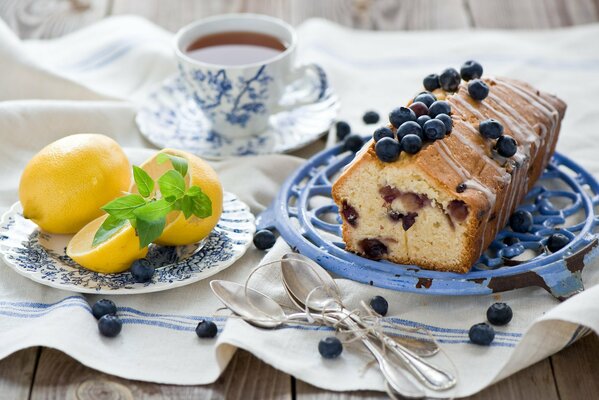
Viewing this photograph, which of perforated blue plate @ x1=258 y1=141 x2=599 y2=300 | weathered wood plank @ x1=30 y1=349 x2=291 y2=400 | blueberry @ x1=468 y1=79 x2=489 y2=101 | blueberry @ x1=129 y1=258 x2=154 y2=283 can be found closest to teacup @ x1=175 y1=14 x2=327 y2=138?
perforated blue plate @ x1=258 y1=141 x2=599 y2=300

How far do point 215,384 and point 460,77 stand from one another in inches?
60.9

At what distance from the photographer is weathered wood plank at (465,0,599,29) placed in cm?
491

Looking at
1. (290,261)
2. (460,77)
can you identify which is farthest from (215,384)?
(460,77)

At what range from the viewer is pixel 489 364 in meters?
2.48

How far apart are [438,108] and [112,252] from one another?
3.88 feet

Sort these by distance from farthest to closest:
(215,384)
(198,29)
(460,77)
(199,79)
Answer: (198,29) < (199,79) < (460,77) < (215,384)

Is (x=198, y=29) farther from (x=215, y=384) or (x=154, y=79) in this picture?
(x=215, y=384)

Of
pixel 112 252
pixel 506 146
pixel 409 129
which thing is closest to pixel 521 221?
pixel 506 146

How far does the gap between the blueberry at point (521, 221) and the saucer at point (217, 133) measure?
1051 mm

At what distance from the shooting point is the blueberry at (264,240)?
305 cm

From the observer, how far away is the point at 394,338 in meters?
2.51

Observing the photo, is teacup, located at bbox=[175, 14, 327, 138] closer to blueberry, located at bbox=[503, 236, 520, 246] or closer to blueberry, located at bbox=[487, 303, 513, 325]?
blueberry, located at bbox=[503, 236, 520, 246]

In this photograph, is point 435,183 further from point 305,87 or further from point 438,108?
point 305,87

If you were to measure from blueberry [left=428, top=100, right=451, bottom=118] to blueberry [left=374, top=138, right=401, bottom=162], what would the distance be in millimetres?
217
